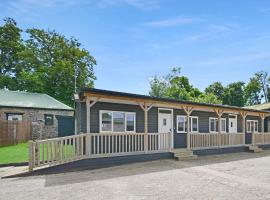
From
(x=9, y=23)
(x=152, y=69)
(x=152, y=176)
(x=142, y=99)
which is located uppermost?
(x=9, y=23)

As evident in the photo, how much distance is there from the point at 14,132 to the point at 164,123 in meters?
11.1

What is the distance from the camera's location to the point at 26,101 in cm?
2428

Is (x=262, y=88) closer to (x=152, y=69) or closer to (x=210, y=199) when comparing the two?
(x=152, y=69)

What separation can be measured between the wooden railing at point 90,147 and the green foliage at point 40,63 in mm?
24492

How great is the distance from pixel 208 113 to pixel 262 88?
49299 mm

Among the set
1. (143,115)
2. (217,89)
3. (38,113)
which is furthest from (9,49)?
(217,89)

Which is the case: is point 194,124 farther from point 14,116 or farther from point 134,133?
point 14,116

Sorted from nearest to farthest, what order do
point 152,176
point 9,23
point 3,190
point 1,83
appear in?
1. point 3,190
2. point 152,176
3. point 1,83
4. point 9,23

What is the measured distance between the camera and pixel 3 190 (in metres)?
8.24

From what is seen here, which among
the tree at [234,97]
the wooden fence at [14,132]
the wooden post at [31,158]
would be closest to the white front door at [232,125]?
the wooden fence at [14,132]

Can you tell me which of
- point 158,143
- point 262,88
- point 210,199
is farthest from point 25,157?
point 262,88

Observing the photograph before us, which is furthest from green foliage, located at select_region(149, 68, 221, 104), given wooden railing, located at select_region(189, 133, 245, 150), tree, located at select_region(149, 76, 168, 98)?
wooden railing, located at select_region(189, 133, 245, 150)

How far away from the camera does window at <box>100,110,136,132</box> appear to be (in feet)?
48.0

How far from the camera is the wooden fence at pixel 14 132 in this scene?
62.8ft
